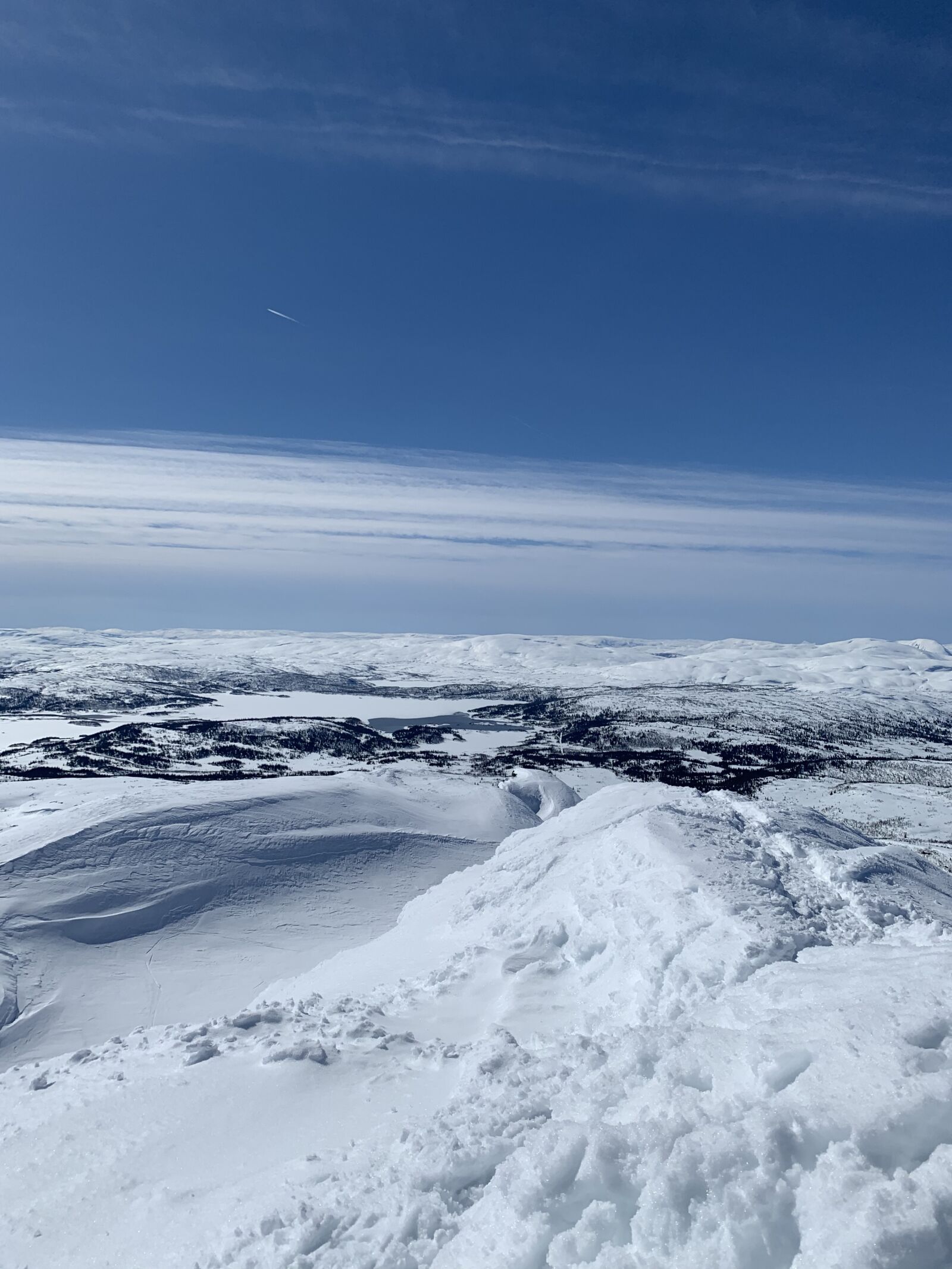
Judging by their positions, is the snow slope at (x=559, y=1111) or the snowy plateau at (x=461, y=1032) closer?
the snow slope at (x=559, y=1111)

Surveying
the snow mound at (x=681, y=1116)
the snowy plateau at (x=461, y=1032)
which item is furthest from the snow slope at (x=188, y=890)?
the snow mound at (x=681, y=1116)

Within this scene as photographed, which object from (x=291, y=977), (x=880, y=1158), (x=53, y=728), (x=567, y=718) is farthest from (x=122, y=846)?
(x=567, y=718)

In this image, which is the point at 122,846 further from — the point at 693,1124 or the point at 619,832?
the point at 693,1124

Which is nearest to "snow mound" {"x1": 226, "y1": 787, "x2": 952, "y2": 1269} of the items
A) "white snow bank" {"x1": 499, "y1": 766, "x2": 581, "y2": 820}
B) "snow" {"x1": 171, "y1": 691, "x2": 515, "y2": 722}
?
"white snow bank" {"x1": 499, "y1": 766, "x2": 581, "y2": 820}

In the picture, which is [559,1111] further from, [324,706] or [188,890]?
[324,706]

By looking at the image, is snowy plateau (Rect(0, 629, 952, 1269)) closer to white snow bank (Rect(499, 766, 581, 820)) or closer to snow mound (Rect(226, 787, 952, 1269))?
snow mound (Rect(226, 787, 952, 1269))

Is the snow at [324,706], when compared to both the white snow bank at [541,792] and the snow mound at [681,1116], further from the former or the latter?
the snow mound at [681,1116]

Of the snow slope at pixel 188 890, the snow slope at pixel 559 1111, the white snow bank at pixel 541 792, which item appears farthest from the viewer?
Answer: the white snow bank at pixel 541 792
